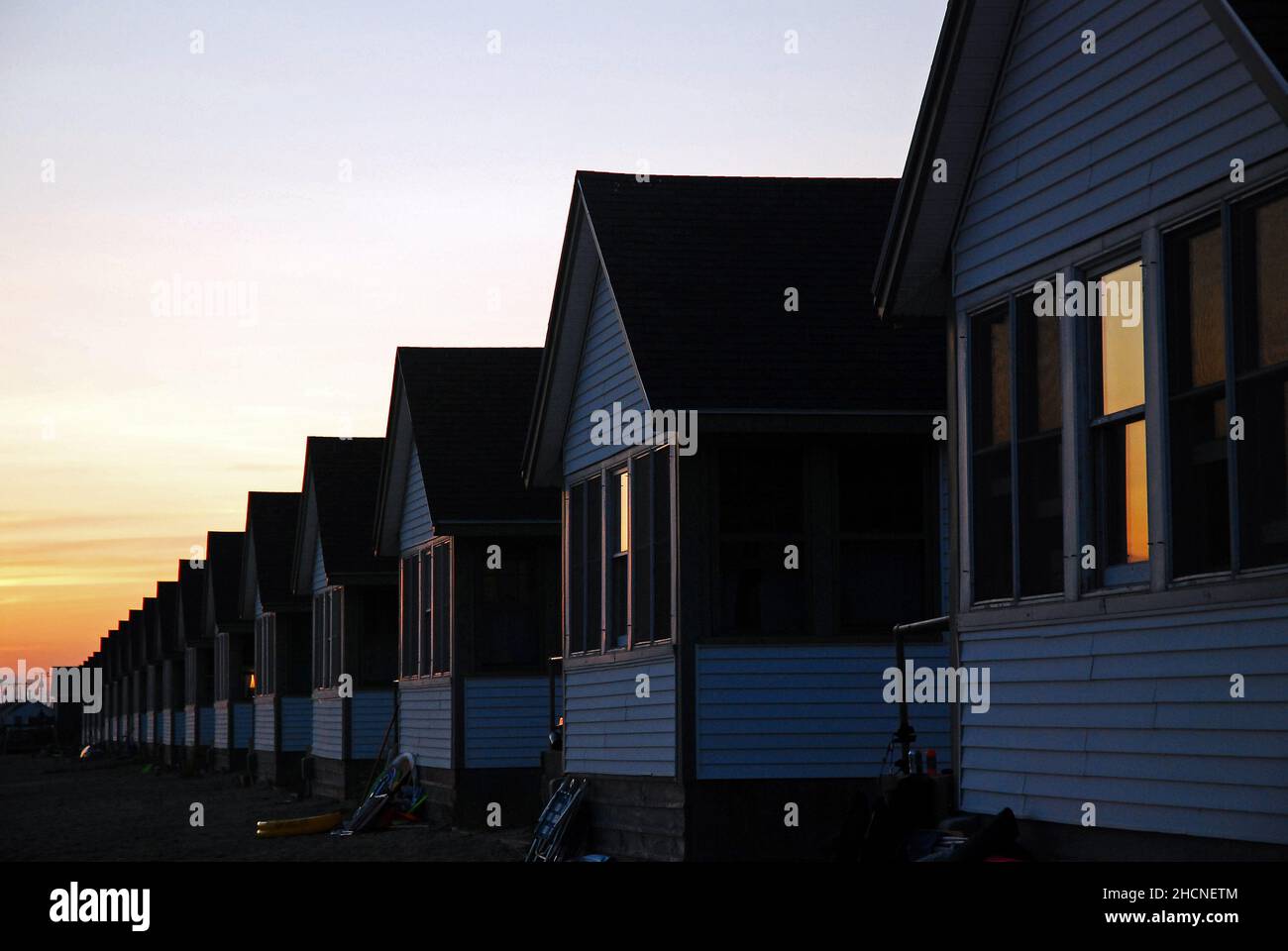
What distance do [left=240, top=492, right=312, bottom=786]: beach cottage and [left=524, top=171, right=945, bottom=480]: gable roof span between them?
2281 cm

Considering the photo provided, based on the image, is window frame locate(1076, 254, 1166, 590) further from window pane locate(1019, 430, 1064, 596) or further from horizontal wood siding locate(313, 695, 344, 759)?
horizontal wood siding locate(313, 695, 344, 759)

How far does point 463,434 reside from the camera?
1143 inches

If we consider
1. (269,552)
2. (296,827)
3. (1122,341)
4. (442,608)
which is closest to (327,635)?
(296,827)

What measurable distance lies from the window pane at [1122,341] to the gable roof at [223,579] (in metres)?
46.0

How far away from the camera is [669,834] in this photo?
18.1 m

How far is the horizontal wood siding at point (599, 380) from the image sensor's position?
19750mm

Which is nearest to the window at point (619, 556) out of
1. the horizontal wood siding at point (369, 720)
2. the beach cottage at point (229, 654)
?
the horizontal wood siding at point (369, 720)

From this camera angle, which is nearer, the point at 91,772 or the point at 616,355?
the point at 616,355

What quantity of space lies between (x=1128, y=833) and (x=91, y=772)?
73.5 metres

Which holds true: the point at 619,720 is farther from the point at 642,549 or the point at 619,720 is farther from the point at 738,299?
the point at 738,299

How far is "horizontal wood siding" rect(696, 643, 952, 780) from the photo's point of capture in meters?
17.9

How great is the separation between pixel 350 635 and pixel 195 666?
33279 mm
